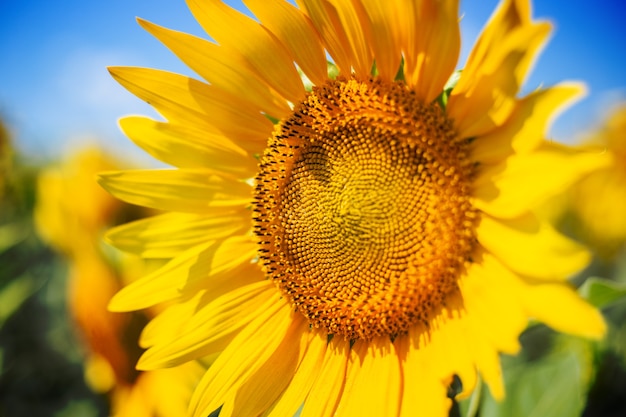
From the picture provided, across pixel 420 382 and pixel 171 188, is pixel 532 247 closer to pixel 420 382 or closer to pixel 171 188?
pixel 420 382

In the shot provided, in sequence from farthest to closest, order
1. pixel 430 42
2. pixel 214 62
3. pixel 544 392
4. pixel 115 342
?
pixel 115 342, pixel 544 392, pixel 214 62, pixel 430 42

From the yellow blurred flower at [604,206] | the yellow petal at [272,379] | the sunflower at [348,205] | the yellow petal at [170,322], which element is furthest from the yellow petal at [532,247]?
the yellow blurred flower at [604,206]

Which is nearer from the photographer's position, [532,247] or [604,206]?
[532,247]

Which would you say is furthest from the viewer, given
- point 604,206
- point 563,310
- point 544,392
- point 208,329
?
point 604,206

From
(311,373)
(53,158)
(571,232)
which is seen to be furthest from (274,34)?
(53,158)

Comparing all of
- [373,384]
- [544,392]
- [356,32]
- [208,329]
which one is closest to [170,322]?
[208,329]

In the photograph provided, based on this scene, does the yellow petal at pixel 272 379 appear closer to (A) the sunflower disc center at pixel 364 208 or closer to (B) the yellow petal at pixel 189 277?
(A) the sunflower disc center at pixel 364 208
